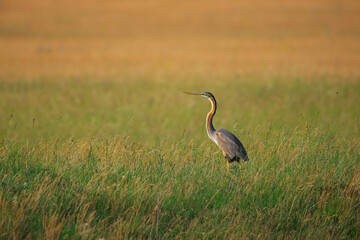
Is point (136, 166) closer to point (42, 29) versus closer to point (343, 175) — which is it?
point (343, 175)

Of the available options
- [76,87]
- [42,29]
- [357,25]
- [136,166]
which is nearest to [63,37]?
[42,29]

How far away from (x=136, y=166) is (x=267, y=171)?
1643 millimetres

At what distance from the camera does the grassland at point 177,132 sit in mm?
4922

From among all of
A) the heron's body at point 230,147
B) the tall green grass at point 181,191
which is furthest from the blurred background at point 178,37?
the tall green grass at point 181,191

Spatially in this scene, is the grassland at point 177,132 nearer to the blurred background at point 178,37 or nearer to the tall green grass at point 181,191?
the tall green grass at point 181,191

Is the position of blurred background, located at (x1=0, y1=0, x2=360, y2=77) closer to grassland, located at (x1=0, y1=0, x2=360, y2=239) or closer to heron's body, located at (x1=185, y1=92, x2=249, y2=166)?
grassland, located at (x1=0, y1=0, x2=360, y2=239)

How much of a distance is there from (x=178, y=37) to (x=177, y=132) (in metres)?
31.6

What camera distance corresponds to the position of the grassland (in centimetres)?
492

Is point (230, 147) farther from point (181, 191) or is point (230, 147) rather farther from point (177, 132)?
point (177, 132)

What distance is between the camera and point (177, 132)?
484 inches

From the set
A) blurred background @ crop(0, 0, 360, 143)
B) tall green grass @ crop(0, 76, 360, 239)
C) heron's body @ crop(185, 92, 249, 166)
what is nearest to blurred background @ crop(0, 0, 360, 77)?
blurred background @ crop(0, 0, 360, 143)

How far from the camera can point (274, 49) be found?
1310 inches

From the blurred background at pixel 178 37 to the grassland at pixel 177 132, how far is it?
7.6 inches

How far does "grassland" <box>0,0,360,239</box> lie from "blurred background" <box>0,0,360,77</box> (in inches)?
7.6
